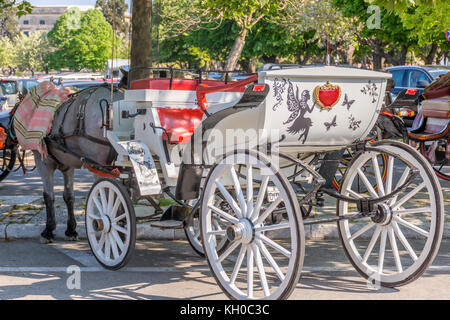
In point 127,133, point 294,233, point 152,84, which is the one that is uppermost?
point 152,84

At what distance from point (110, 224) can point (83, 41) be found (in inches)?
3327

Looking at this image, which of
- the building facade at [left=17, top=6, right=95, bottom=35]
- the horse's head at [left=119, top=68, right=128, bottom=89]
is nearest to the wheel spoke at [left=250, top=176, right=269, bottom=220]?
the horse's head at [left=119, top=68, right=128, bottom=89]

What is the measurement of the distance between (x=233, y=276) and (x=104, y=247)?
5.91 feet

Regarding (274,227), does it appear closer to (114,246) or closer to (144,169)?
(144,169)

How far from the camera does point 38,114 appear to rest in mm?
6887

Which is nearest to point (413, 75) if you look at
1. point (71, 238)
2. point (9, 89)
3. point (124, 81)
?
point (124, 81)

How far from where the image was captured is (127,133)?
614 centimetres

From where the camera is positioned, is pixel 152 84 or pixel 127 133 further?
pixel 127 133

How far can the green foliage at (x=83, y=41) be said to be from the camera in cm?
8550

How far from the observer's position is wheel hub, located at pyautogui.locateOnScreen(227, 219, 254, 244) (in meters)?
4.51

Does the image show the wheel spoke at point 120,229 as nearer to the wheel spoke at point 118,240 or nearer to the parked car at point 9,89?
the wheel spoke at point 118,240

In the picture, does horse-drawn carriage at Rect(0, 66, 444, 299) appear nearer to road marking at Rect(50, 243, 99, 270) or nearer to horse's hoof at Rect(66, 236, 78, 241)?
road marking at Rect(50, 243, 99, 270)
